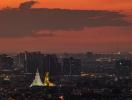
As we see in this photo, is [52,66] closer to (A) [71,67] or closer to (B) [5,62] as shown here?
(A) [71,67]

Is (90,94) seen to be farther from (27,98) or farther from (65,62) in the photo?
(65,62)

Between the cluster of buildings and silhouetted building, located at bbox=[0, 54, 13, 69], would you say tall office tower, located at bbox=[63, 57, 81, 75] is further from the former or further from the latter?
silhouetted building, located at bbox=[0, 54, 13, 69]

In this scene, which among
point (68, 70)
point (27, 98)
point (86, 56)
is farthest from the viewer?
point (86, 56)

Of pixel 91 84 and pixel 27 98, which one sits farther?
pixel 91 84

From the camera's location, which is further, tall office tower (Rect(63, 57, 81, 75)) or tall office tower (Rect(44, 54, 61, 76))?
tall office tower (Rect(63, 57, 81, 75))

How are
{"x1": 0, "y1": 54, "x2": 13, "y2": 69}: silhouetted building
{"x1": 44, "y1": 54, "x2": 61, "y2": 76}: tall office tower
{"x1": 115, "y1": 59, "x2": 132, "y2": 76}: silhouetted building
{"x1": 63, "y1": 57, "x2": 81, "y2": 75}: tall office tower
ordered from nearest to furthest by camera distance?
{"x1": 44, "y1": 54, "x2": 61, "y2": 76}: tall office tower < {"x1": 115, "y1": 59, "x2": 132, "y2": 76}: silhouetted building < {"x1": 0, "y1": 54, "x2": 13, "y2": 69}: silhouetted building < {"x1": 63, "y1": 57, "x2": 81, "y2": 75}: tall office tower

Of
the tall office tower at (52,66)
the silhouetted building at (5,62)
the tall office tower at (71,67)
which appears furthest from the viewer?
the tall office tower at (71,67)

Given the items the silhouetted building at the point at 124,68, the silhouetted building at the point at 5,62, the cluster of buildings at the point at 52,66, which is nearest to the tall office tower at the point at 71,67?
the cluster of buildings at the point at 52,66

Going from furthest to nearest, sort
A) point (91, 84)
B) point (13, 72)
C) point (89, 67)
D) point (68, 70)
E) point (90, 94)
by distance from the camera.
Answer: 1. point (89, 67)
2. point (68, 70)
3. point (13, 72)
4. point (91, 84)
5. point (90, 94)

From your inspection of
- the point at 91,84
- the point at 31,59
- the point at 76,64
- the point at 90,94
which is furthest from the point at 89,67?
the point at 90,94

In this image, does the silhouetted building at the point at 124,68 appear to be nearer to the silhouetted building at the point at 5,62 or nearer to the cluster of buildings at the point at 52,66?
the cluster of buildings at the point at 52,66

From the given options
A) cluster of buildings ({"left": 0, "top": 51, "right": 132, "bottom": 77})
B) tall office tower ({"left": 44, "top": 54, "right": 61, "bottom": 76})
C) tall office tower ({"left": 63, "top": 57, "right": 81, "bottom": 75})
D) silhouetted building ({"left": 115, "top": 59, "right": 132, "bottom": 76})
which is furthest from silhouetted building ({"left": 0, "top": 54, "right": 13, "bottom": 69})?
silhouetted building ({"left": 115, "top": 59, "right": 132, "bottom": 76})
